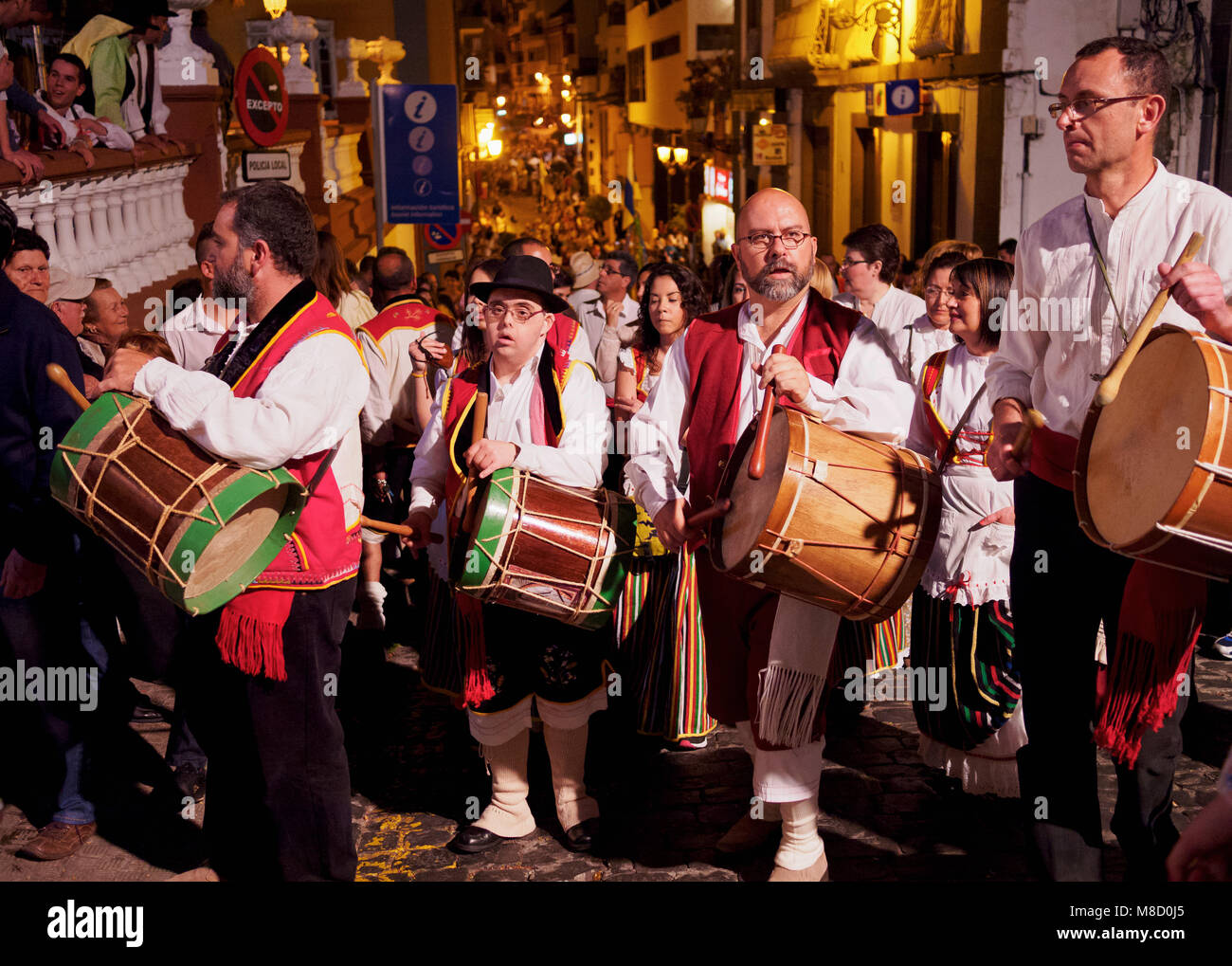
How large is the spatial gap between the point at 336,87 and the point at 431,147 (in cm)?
1126

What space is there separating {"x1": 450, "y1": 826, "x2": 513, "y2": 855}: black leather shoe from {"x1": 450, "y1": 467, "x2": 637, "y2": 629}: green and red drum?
0.93m

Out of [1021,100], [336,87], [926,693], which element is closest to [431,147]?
[1021,100]

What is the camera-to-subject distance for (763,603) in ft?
12.2

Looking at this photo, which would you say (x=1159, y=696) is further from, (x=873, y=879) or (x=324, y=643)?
(x=324, y=643)

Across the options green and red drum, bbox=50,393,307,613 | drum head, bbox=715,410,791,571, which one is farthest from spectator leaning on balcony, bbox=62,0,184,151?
drum head, bbox=715,410,791,571

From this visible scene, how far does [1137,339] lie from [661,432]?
1.61m

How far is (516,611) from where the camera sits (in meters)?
4.19

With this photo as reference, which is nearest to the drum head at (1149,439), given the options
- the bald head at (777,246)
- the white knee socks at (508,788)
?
the bald head at (777,246)

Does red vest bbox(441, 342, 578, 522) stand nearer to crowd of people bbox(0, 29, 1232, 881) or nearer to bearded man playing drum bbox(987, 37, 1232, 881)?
crowd of people bbox(0, 29, 1232, 881)

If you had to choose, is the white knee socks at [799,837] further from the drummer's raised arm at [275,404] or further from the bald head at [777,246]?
the drummer's raised arm at [275,404]

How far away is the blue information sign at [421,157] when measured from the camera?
1064 cm

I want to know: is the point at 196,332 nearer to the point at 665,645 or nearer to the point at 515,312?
the point at 515,312

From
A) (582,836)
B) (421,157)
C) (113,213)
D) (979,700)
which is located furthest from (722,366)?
(421,157)

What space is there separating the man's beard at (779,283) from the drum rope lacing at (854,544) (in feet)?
1.87
